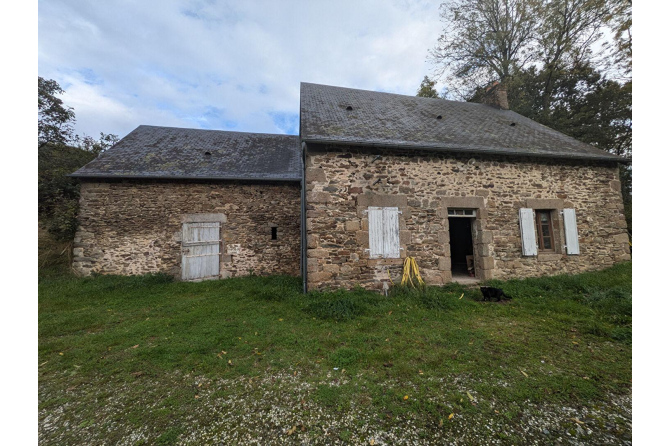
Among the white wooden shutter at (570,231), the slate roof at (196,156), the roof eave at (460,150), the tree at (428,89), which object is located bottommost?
the white wooden shutter at (570,231)

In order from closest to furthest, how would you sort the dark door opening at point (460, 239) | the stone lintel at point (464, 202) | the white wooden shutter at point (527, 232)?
the stone lintel at point (464, 202) → the white wooden shutter at point (527, 232) → the dark door opening at point (460, 239)

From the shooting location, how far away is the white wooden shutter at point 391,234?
5910 millimetres

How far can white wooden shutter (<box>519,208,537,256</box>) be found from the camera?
6492 mm

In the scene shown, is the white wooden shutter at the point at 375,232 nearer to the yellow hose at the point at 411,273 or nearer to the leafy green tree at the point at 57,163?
the yellow hose at the point at 411,273

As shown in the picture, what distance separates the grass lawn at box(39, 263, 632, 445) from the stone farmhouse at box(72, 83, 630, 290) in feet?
4.73

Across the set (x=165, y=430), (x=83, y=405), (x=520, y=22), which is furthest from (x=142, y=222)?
(x=520, y=22)

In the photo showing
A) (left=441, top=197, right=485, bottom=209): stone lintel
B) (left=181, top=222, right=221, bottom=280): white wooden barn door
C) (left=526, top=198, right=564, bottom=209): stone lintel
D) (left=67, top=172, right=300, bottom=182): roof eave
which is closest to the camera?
(left=441, top=197, right=485, bottom=209): stone lintel

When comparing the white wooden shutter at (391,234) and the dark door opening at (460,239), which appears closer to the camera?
the white wooden shutter at (391,234)

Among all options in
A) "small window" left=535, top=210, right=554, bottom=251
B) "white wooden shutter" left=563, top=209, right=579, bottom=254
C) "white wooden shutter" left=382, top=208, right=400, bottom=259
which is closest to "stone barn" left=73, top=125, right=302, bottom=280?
"white wooden shutter" left=382, top=208, right=400, bottom=259

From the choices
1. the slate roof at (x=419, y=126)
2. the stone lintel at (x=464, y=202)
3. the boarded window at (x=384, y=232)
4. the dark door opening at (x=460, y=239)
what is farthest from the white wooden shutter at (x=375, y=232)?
the dark door opening at (x=460, y=239)

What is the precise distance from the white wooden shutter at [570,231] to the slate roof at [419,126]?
1631 mm

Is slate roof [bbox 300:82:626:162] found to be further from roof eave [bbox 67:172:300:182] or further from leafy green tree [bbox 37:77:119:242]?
leafy green tree [bbox 37:77:119:242]

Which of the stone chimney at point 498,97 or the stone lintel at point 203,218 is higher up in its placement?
the stone chimney at point 498,97

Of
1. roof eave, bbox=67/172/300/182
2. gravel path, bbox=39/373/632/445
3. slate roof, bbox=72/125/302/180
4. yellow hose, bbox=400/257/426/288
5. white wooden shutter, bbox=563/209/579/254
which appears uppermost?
slate roof, bbox=72/125/302/180
